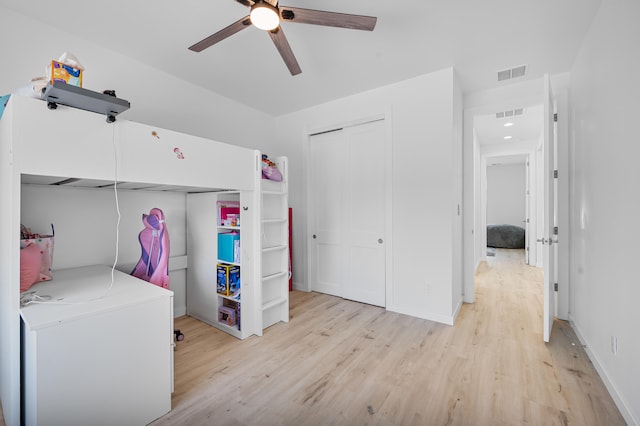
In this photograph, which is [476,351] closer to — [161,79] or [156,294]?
[156,294]

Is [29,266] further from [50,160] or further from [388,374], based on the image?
[388,374]

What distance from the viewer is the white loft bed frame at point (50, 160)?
126 cm

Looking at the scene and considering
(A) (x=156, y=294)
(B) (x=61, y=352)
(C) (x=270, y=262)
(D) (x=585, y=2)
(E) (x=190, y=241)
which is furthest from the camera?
(E) (x=190, y=241)

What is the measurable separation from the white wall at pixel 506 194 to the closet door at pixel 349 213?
808 cm

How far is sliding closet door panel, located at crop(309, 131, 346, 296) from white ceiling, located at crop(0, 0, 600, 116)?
33.3 inches

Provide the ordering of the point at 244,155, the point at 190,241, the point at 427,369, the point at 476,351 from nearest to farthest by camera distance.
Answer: the point at 427,369
the point at 476,351
the point at 244,155
the point at 190,241

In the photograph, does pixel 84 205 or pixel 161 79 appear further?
pixel 161 79

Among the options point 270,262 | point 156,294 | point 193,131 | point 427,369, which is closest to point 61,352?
point 156,294

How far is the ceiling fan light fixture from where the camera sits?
1.52m

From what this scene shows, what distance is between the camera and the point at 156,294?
159 cm

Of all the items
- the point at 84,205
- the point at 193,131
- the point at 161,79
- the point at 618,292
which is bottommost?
the point at 618,292

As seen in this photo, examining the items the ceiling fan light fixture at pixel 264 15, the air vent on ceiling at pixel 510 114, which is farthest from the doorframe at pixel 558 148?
the ceiling fan light fixture at pixel 264 15

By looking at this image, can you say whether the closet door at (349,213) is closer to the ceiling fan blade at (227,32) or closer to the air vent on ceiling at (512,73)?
the air vent on ceiling at (512,73)

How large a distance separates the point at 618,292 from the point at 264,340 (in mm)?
2581
